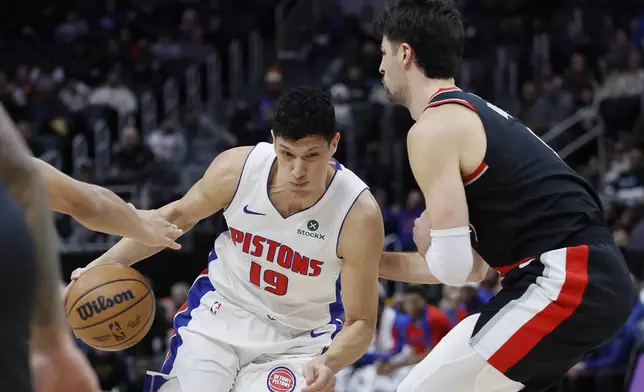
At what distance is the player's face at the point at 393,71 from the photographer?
4.20 metres

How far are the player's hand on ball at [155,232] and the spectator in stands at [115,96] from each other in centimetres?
1264

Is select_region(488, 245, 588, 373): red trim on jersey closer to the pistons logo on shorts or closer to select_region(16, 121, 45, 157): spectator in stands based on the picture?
the pistons logo on shorts

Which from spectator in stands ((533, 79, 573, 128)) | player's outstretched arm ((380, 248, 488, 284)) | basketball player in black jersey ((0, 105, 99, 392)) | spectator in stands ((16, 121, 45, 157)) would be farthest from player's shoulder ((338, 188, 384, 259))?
spectator in stands ((16, 121, 45, 157))

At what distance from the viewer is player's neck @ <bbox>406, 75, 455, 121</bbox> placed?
4.16 m

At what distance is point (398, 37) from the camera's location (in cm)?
420

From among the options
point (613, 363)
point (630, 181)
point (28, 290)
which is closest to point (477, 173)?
point (28, 290)

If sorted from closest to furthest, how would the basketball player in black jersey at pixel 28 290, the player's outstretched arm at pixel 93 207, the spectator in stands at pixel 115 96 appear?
the basketball player in black jersey at pixel 28 290
the player's outstretched arm at pixel 93 207
the spectator in stands at pixel 115 96

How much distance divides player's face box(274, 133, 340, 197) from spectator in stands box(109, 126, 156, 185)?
9.23 meters

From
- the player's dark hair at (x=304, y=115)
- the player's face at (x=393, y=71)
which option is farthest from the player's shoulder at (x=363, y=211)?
the player's face at (x=393, y=71)

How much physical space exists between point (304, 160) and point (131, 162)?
1006 cm

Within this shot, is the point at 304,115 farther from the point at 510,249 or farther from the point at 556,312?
the point at 556,312

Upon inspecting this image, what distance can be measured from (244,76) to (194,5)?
2455 mm

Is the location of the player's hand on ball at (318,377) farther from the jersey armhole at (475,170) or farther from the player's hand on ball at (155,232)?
the jersey armhole at (475,170)

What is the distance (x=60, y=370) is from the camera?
212 centimetres
